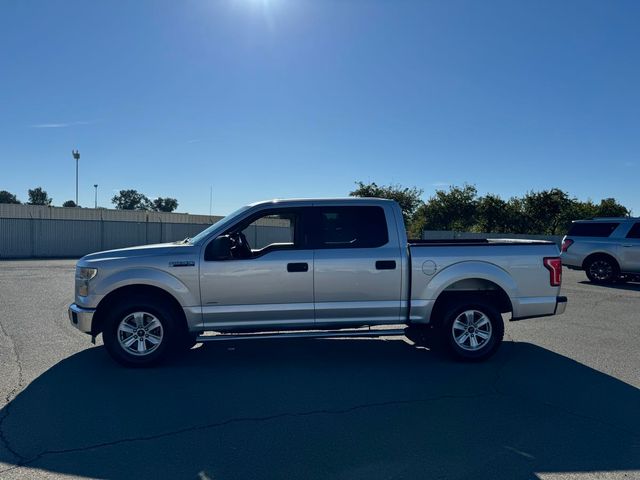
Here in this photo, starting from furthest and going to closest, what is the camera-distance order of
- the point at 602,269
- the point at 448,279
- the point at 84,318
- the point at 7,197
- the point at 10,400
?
1. the point at 7,197
2. the point at 602,269
3. the point at 448,279
4. the point at 84,318
5. the point at 10,400

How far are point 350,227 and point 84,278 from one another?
3.29m

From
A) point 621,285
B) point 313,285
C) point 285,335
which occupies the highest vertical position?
point 313,285

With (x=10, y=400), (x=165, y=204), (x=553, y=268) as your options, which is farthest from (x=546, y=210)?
(x=165, y=204)

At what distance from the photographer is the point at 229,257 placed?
19.5 ft

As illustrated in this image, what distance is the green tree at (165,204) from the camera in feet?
376

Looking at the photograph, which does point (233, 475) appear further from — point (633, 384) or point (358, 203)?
point (633, 384)

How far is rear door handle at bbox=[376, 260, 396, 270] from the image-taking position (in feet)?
19.9

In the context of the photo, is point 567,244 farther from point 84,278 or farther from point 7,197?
point 7,197

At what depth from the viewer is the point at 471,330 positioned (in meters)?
6.22

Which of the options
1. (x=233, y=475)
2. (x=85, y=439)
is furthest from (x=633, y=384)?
(x=85, y=439)

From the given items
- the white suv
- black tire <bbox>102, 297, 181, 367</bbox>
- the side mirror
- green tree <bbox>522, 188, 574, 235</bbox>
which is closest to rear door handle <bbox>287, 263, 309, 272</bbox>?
the side mirror

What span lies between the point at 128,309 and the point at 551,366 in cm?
518

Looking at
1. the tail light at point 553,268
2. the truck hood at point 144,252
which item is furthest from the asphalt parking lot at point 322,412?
the truck hood at point 144,252

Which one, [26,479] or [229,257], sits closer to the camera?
[26,479]
